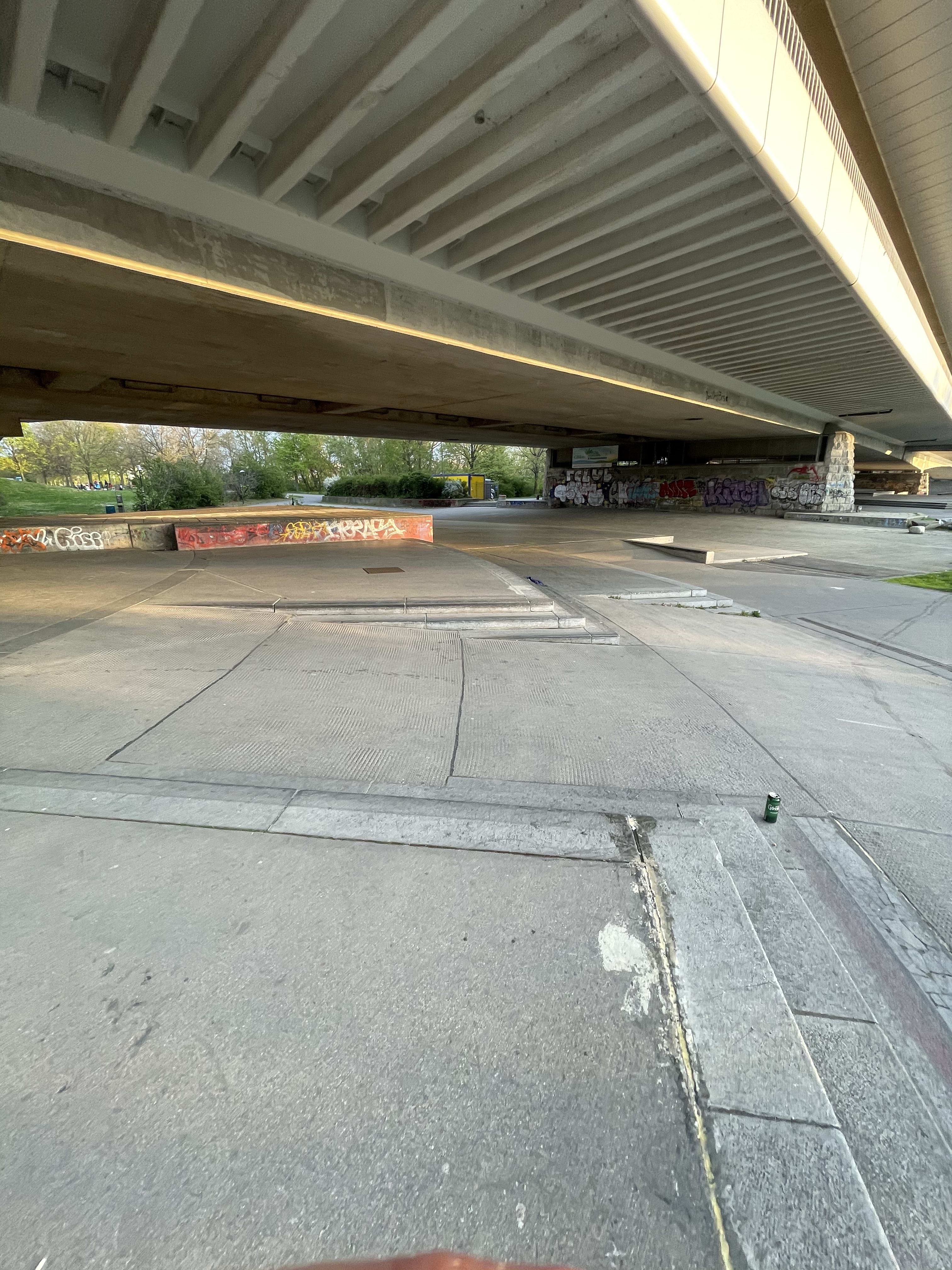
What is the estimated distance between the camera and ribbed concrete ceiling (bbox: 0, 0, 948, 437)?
15.9 ft

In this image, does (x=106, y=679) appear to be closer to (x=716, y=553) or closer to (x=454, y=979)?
(x=454, y=979)

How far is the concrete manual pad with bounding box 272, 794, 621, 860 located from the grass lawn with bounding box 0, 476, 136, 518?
34447 millimetres

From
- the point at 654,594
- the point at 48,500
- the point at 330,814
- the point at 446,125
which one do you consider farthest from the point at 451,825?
the point at 48,500

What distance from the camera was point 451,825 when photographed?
3105 mm

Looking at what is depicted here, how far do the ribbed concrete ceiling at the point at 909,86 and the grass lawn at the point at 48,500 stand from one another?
34566 mm

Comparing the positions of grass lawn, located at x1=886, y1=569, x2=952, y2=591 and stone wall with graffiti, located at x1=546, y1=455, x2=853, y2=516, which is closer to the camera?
grass lawn, located at x1=886, y1=569, x2=952, y2=591

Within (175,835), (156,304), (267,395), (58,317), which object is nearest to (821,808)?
(175,835)

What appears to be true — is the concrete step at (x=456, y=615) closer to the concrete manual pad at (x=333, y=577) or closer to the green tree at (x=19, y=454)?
the concrete manual pad at (x=333, y=577)

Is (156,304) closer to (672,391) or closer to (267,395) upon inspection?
(267,395)

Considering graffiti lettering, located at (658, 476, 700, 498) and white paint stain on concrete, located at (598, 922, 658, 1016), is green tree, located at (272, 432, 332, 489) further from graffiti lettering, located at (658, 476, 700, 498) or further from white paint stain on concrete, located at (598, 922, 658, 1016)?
white paint stain on concrete, located at (598, 922, 658, 1016)

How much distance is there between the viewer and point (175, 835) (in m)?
2.94

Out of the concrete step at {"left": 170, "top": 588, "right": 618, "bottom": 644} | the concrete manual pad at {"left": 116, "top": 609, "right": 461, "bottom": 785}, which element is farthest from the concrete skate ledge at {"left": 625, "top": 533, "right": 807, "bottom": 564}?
the concrete manual pad at {"left": 116, "top": 609, "right": 461, "bottom": 785}

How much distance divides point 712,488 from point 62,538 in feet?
120

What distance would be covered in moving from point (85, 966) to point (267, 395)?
2108cm
